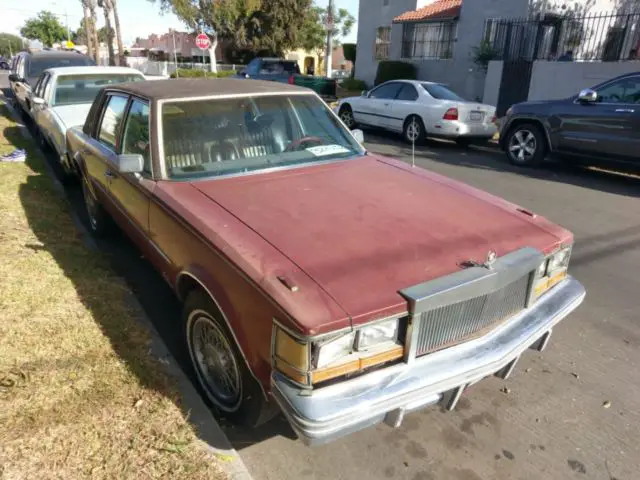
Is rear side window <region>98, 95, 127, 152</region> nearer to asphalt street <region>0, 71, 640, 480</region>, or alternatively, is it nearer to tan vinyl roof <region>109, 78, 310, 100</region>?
tan vinyl roof <region>109, 78, 310, 100</region>

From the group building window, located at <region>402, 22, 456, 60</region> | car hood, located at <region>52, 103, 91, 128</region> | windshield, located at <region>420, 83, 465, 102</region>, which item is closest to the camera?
car hood, located at <region>52, 103, 91, 128</region>

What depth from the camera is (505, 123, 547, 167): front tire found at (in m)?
9.30

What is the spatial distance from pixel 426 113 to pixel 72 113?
7089mm

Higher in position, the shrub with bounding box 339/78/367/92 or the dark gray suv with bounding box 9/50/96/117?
the dark gray suv with bounding box 9/50/96/117

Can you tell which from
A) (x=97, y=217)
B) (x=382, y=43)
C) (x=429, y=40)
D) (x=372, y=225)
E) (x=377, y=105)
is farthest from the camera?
(x=382, y=43)

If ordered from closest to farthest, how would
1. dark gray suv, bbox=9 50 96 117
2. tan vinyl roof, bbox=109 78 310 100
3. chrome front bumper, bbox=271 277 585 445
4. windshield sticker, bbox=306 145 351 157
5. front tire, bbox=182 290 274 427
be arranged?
chrome front bumper, bbox=271 277 585 445, front tire, bbox=182 290 274 427, tan vinyl roof, bbox=109 78 310 100, windshield sticker, bbox=306 145 351 157, dark gray suv, bbox=9 50 96 117

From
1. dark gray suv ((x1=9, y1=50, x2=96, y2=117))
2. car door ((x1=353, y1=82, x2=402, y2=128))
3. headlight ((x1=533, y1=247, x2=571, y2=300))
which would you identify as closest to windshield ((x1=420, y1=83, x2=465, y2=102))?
car door ((x1=353, y1=82, x2=402, y2=128))

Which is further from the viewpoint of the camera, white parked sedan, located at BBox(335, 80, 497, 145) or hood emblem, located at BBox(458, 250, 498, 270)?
white parked sedan, located at BBox(335, 80, 497, 145)

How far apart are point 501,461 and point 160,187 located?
8.22 feet

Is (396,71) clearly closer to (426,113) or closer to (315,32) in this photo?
(426,113)

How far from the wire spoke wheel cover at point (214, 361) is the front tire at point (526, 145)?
8.31 meters

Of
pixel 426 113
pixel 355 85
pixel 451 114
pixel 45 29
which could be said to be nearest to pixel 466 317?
pixel 451 114

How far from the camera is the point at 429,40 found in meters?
20.8

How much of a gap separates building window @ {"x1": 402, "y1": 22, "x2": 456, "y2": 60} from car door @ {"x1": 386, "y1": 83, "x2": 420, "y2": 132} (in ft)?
32.1
